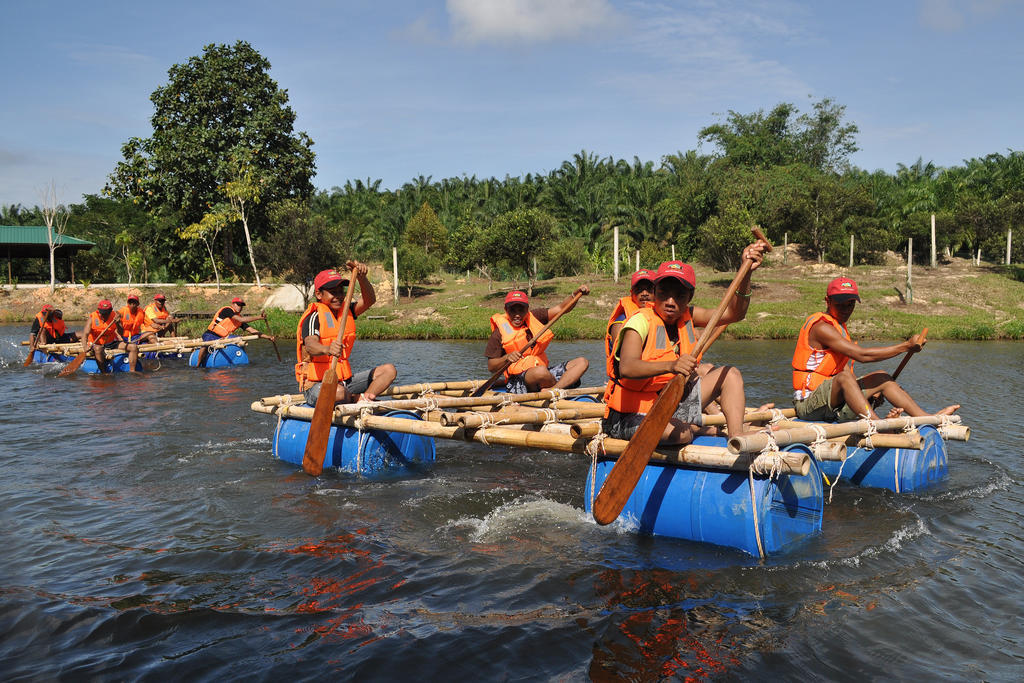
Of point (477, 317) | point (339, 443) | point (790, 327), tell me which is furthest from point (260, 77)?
point (339, 443)

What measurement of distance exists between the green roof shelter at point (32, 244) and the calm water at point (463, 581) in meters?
37.1

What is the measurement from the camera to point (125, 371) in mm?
17922

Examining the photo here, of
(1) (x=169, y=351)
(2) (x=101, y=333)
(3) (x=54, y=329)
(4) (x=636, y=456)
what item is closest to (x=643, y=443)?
(4) (x=636, y=456)

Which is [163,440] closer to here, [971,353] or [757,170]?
[971,353]

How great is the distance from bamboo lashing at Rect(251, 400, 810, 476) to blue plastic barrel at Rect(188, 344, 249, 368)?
10664mm

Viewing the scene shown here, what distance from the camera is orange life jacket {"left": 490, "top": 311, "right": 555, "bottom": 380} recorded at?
379 inches

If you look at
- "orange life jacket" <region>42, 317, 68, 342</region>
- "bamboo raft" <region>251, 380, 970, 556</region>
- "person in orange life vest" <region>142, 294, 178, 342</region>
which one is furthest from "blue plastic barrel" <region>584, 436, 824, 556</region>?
"orange life jacket" <region>42, 317, 68, 342</region>

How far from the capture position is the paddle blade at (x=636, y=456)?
5.12 meters

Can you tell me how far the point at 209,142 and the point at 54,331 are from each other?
23030 mm

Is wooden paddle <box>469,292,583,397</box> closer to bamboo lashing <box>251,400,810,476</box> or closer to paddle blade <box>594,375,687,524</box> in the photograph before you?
bamboo lashing <box>251,400,810,476</box>

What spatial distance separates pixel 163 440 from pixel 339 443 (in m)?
3.70

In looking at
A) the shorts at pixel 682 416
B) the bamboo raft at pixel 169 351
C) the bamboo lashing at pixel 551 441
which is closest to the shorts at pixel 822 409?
the shorts at pixel 682 416

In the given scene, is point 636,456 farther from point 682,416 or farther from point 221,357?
point 221,357

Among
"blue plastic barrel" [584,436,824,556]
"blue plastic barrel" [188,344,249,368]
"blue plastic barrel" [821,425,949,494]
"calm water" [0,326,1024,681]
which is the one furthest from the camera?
"blue plastic barrel" [188,344,249,368]
